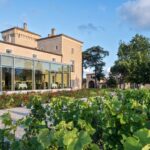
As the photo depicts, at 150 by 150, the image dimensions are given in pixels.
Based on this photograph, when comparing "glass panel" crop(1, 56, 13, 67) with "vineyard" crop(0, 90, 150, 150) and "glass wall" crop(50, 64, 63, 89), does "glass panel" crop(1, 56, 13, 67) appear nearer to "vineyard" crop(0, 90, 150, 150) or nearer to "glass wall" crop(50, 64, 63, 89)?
"glass wall" crop(50, 64, 63, 89)

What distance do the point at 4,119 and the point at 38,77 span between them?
2511 cm

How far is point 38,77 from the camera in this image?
2814 cm

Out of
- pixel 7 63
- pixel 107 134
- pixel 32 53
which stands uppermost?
pixel 32 53

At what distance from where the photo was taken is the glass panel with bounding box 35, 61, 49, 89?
91.7 ft

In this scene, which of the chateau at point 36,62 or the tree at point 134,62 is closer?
the chateau at point 36,62

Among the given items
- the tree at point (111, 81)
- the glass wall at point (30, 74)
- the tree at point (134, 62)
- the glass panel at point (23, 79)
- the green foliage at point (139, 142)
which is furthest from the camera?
the tree at point (111, 81)

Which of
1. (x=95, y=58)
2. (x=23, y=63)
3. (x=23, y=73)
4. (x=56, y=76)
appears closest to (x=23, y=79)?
(x=23, y=73)

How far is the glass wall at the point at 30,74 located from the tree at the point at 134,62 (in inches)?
855

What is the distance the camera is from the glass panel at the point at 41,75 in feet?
91.7

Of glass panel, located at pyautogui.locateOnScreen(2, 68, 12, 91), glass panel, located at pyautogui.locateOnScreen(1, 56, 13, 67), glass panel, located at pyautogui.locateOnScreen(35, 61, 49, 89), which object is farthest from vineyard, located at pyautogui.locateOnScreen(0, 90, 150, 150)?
glass panel, located at pyautogui.locateOnScreen(35, 61, 49, 89)

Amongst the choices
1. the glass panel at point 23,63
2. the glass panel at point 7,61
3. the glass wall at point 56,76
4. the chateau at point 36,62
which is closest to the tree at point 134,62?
the chateau at point 36,62

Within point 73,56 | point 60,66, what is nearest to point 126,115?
point 60,66

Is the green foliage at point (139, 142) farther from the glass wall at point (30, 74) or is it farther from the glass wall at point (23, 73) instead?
the glass wall at point (23, 73)

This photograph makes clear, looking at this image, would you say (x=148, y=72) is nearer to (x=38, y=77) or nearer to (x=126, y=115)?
(x=38, y=77)
